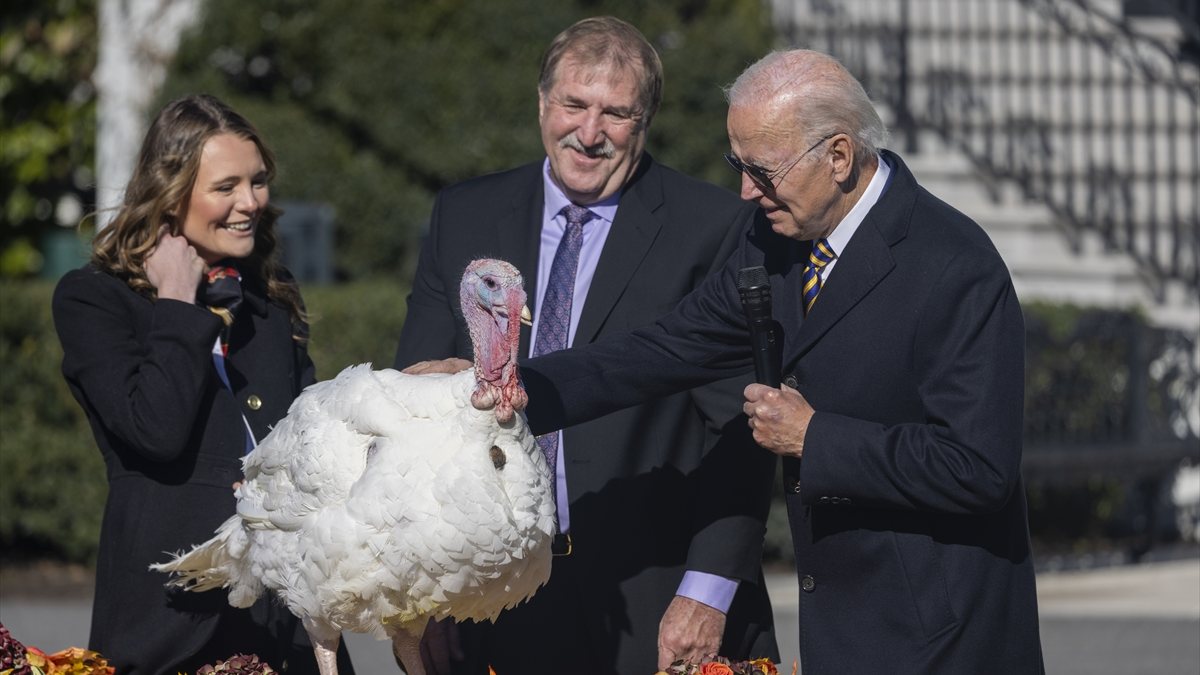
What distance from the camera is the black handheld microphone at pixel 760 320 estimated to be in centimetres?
362

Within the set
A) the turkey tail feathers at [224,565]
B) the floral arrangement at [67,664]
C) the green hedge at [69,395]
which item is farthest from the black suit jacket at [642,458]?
the green hedge at [69,395]

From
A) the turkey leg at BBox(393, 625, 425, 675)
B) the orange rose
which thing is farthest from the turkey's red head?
the orange rose

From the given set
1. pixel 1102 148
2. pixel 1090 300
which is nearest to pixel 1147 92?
pixel 1102 148

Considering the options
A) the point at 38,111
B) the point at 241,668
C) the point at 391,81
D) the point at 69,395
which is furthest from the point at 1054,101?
the point at 241,668

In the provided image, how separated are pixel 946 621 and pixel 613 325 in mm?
1319

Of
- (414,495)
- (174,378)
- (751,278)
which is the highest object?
(751,278)

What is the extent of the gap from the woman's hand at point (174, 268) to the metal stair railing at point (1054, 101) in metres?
7.89

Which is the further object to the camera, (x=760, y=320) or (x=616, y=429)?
(x=616, y=429)

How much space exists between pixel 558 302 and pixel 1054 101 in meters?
8.14

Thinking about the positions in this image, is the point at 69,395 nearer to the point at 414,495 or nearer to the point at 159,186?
the point at 159,186

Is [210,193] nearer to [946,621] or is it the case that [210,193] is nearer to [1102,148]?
[946,621]

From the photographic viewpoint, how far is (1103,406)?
1055 cm

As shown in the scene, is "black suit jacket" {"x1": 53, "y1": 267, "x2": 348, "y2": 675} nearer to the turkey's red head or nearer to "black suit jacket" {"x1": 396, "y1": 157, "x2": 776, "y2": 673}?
"black suit jacket" {"x1": 396, "y1": 157, "x2": 776, "y2": 673}

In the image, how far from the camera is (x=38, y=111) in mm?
13172
